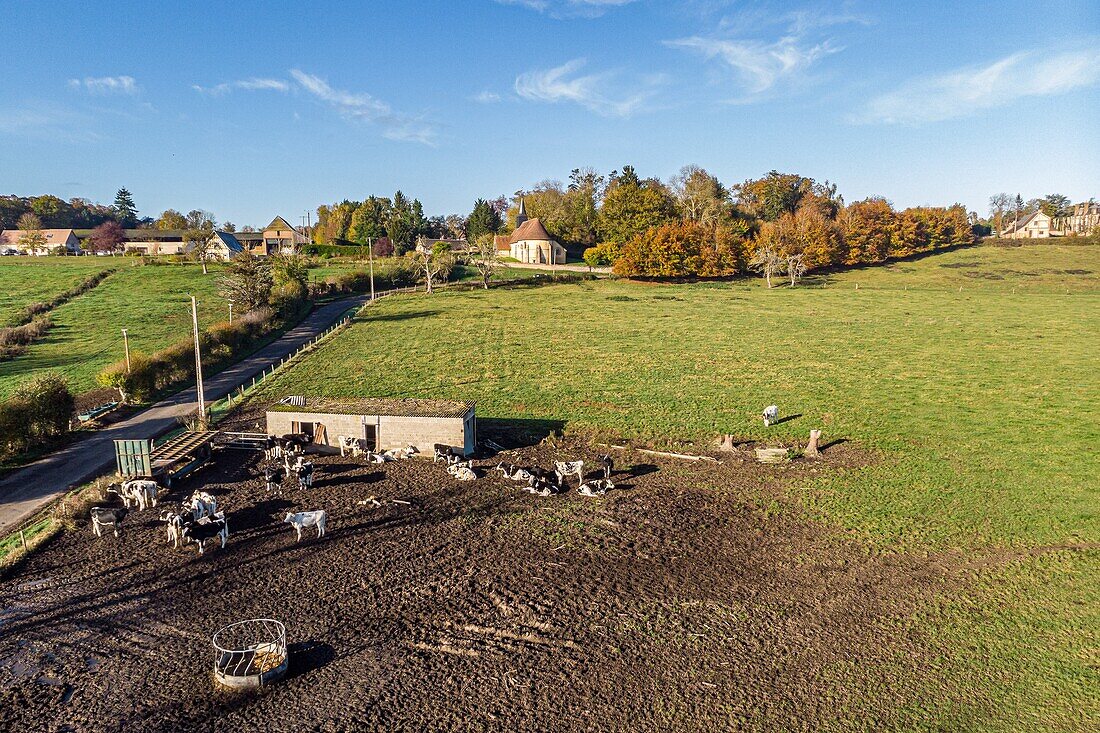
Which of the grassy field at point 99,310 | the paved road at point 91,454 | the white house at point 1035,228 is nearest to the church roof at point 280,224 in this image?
the grassy field at point 99,310

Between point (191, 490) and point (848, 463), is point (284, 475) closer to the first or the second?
point (191, 490)

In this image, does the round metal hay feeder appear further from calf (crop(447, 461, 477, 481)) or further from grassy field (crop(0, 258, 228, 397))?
grassy field (crop(0, 258, 228, 397))

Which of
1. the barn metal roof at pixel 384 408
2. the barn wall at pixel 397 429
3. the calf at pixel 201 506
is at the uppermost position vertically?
the barn metal roof at pixel 384 408

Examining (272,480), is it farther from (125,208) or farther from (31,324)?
(125,208)

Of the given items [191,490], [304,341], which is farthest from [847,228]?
[191,490]

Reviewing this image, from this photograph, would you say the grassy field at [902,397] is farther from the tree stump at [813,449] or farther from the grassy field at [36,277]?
the grassy field at [36,277]
